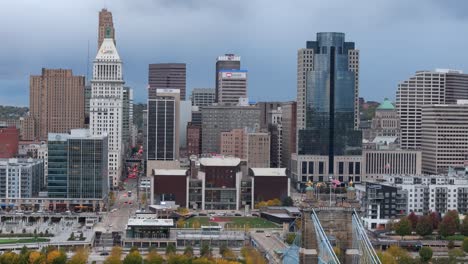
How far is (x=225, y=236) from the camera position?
6303cm

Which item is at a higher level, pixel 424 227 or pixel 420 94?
pixel 420 94

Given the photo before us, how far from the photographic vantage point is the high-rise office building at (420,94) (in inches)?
4341

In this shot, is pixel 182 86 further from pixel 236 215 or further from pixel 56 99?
pixel 236 215

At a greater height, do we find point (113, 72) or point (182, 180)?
point (113, 72)

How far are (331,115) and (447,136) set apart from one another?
498 inches

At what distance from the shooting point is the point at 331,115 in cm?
9931

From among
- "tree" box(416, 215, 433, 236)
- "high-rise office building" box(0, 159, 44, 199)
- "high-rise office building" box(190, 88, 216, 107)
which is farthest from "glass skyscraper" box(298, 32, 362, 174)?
"high-rise office building" box(190, 88, 216, 107)

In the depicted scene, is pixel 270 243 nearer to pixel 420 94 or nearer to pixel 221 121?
pixel 420 94

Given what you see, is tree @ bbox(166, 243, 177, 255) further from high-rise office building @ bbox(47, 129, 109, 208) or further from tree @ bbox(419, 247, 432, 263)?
high-rise office building @ bbox(47, 129, 109, 208)

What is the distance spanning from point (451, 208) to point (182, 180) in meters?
21.9

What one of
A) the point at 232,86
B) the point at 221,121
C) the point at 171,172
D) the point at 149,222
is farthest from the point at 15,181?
the point at 232,86

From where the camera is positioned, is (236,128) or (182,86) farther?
(182,86)

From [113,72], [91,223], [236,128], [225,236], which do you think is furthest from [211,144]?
[225,236]

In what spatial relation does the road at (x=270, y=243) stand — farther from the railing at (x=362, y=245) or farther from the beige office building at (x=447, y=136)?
the beige office building at (x=447, y=136)
